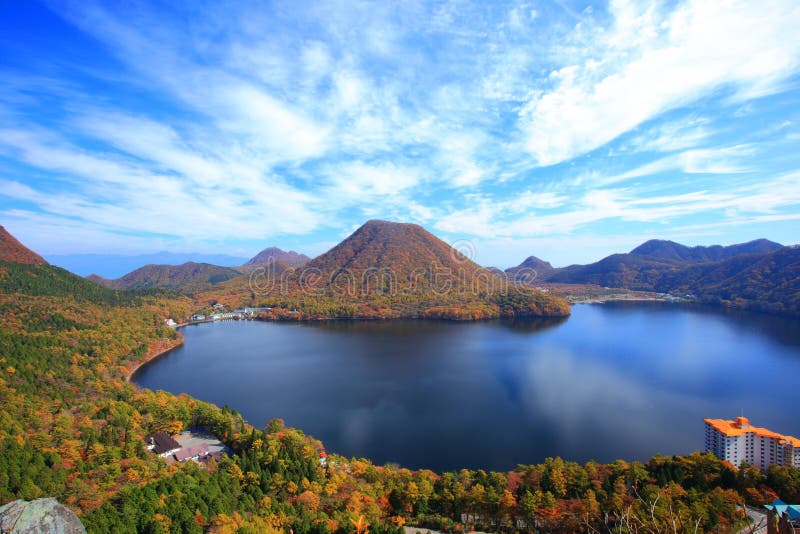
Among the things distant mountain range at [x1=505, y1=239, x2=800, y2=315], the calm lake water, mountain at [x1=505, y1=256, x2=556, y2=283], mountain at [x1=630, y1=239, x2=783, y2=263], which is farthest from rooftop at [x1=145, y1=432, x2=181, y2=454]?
mountain at [x1=630, y1=239, x2=783, y2=263]

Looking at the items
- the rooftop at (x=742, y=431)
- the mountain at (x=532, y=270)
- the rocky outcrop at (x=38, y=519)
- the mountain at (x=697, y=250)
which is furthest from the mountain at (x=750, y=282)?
the rocky outcrop at (x=38, y=519)

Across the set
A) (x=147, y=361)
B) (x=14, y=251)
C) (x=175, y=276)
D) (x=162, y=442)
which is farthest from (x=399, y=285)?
(x=175, y=276)

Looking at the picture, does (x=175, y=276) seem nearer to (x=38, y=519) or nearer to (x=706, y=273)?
(x=38, y=519)

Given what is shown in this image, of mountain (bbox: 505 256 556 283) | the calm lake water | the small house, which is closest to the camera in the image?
the small house

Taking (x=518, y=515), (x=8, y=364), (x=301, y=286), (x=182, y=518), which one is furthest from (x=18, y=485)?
(x=301, y=286)

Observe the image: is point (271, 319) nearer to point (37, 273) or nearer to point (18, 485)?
point (37, 273)

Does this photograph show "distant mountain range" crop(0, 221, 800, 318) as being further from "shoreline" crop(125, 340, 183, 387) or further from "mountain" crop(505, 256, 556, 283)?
"mountain" crop(505, 256, 556, 283)

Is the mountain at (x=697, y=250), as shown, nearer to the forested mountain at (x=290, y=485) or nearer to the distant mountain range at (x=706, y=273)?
the distant mountain range at (x=706, y=273)
